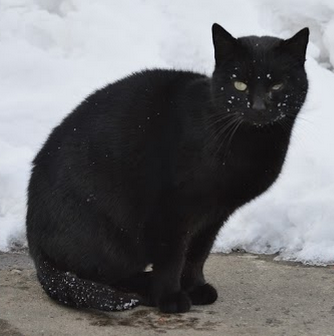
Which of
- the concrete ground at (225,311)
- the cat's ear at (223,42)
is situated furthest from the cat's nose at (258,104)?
the concrete ground at (225,311)

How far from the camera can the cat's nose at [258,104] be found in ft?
11.8

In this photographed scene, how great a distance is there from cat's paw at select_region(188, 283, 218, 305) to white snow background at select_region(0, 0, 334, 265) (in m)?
0.76

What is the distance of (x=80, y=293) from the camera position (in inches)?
151

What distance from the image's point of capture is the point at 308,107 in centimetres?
584

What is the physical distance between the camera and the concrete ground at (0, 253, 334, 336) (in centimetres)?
364

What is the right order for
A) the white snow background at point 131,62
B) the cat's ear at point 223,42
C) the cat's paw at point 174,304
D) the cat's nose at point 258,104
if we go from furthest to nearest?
1. the white snow background at point 131,62
2. the cat's paw at point 174,304
3. the cat's ear at point 223,42
4. the cat's nose at point 258,104

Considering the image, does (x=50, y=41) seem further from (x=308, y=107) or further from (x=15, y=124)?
(x=308, y=107)

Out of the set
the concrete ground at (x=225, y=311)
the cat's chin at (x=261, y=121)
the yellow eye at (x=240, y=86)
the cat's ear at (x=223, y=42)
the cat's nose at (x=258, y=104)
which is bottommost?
the concrete ground at (x=225, y=311)

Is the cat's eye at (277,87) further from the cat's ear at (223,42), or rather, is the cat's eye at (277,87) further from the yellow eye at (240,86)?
the cat's ear at (223,42)

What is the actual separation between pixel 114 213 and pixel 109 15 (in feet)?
10.3

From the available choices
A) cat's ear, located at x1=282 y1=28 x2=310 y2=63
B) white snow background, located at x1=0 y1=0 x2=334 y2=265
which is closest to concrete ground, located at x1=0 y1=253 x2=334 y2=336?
white snow background, located at x1=0 y1=0 x2=334 y2=265

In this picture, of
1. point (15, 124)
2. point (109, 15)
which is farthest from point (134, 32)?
point (15, 124)

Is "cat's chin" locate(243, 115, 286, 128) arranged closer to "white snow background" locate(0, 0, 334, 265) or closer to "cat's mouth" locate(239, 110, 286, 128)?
"cat's mouth" locate(239, 110, 286, 128)

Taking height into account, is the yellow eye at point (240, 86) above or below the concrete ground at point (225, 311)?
above
